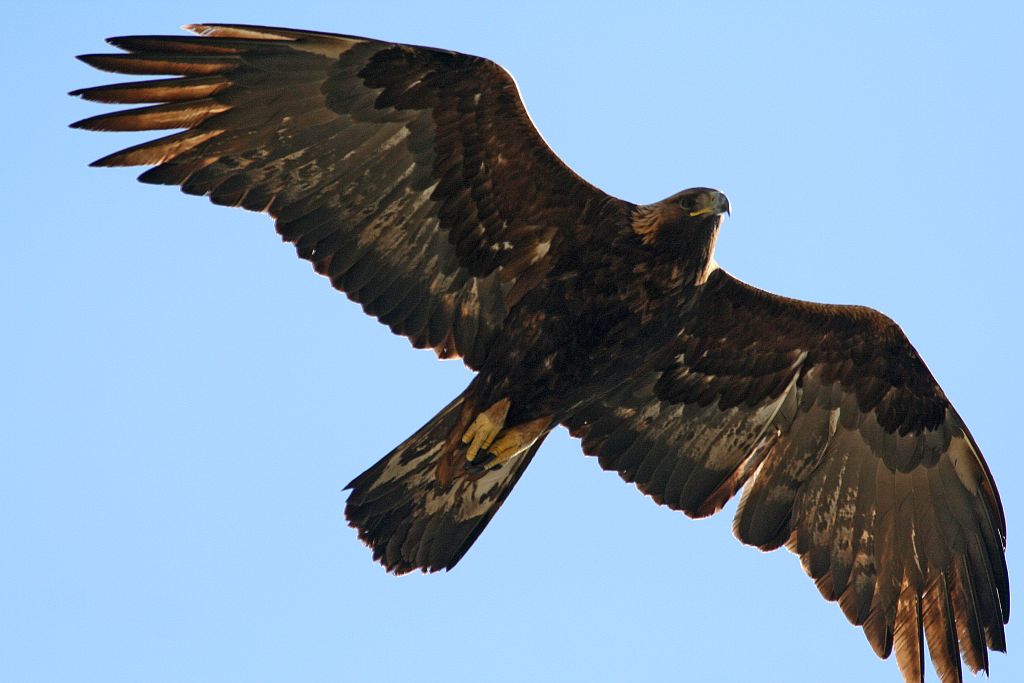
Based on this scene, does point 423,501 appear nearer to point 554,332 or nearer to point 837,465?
point 554,332

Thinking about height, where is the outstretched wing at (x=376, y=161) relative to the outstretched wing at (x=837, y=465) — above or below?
above

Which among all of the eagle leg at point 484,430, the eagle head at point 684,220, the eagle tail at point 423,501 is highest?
the eagle head at point 684,220

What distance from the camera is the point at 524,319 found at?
10.5 metres

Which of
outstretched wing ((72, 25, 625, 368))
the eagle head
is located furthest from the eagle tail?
the eagle head

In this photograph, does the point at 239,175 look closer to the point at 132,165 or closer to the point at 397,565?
the point at 132,165

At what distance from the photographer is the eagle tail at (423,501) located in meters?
10.6

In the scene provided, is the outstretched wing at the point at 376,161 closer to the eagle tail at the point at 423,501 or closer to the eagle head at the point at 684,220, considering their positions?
the eagle head at the point at 684,220

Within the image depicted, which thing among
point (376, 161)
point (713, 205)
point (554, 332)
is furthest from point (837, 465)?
point (376, 161)

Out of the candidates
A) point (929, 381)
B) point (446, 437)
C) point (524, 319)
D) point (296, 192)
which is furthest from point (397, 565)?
point (929, 381)

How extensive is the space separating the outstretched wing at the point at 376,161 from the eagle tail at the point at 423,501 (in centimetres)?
63

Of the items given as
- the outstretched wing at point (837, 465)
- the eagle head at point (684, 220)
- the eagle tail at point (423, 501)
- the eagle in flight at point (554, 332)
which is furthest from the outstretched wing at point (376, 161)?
the outstretched wing at point (837, 465)

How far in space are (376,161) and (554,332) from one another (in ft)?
5.65

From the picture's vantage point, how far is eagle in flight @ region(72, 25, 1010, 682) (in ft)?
33.2

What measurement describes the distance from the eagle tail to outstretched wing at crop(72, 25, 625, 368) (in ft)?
2.08
